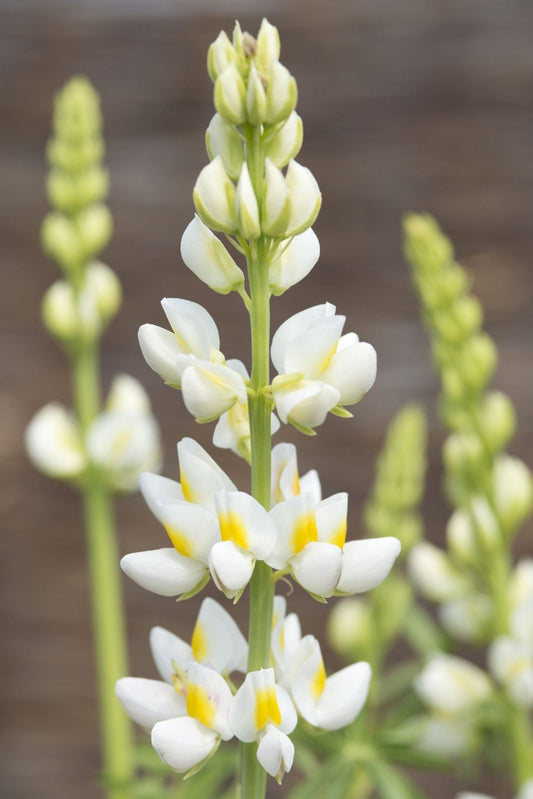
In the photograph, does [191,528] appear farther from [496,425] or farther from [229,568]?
[496,425]

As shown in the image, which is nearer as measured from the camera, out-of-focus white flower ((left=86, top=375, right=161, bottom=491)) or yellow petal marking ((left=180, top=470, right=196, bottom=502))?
yellow petal marking ((left=180, top=470, right=196, bottom=502))

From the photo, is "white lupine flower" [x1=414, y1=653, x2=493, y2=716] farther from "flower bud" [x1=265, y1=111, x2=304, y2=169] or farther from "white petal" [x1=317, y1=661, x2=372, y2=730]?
"flower bud" [x1=265, y1=111, x2=304, y2=169]

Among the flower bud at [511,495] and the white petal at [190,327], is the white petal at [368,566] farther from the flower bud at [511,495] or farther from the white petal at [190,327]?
the flower bud at [511,495]

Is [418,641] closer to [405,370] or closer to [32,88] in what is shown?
[405,370]

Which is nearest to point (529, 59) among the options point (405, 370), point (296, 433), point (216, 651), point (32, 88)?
point (405, 370)

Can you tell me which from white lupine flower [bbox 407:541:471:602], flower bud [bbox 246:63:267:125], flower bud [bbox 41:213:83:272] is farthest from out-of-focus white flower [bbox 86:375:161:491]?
flower bud [bbox 246:63:267:125]

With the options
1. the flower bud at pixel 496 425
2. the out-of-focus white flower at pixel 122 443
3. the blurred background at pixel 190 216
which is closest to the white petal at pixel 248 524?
the flower bud at pixel 496 425
